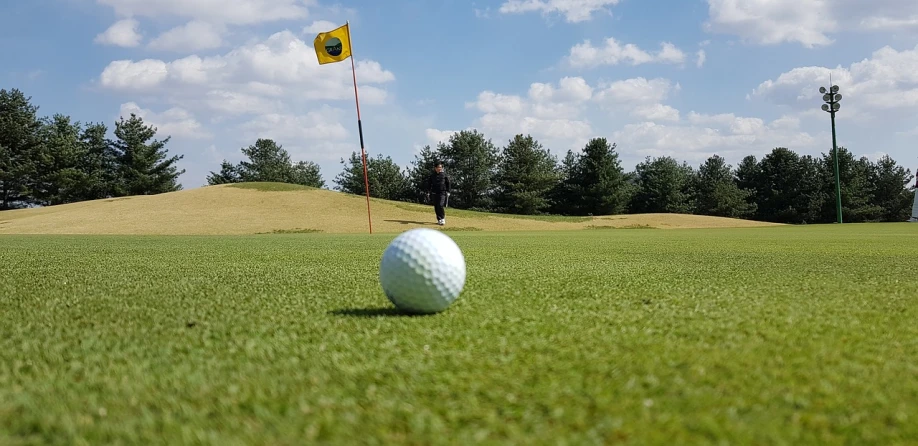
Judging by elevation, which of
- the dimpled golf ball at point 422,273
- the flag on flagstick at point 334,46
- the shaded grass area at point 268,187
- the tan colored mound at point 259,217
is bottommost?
the dimpled golf ball at point 422,273

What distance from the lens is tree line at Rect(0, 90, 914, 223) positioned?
48.9 m

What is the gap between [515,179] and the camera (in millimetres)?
57906

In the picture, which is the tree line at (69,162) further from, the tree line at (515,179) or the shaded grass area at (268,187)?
the shaded grass area at (268,187)

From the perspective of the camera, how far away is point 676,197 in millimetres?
60688

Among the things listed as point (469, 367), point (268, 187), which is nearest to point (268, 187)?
point (268, 187)

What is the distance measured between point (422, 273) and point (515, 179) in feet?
181

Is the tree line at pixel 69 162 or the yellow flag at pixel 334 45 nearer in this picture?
the yellow flag at pixel 334 45

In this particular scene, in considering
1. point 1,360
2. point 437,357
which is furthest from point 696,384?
point 1,360

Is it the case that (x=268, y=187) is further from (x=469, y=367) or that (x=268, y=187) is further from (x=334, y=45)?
(x=469, y=367)

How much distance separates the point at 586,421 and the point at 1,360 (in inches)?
87.4

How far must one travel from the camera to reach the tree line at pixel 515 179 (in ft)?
160

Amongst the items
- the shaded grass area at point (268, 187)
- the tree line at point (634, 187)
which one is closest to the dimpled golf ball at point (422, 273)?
the shaded grass area at point (268, 187)

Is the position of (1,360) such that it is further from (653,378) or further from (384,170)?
→ (384,170)

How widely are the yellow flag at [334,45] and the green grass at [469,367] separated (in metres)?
16.3
